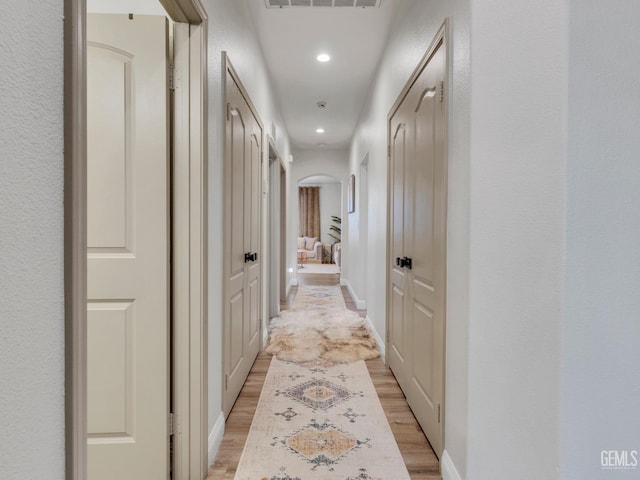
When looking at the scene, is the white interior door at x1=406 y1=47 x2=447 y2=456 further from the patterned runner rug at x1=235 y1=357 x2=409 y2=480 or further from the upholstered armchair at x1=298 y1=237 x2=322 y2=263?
the upholstered armchair at x1=298 y1=237 x2=322 y2=263

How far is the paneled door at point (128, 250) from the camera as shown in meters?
1.48

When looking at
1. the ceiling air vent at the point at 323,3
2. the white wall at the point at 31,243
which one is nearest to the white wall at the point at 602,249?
the white wall at the point at 31,243

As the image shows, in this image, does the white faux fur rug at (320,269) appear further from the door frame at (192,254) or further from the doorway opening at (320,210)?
the door frame at (192,254)

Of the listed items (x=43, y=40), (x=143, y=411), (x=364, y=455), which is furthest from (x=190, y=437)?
(x=43, y=40)

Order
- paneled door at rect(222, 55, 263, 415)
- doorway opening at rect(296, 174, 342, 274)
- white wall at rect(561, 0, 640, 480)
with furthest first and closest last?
doorway opening at rect(296, 174, 342, 274)
paneled door at rect(222, 55, 263, 415)
white wall at rect(561, 0, 640, 480)

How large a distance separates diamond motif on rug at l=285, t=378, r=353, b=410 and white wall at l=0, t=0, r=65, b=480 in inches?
68.9

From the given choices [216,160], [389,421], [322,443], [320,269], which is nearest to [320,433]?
[322,443]

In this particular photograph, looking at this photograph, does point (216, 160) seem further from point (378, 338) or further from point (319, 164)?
point (319, 164)

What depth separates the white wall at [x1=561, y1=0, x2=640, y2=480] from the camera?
850mm

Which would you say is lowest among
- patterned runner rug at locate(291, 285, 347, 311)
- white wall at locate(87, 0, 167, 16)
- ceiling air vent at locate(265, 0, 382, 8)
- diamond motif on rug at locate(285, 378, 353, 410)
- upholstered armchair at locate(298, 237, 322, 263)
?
diamond motif on rug at locate(285, 378, 353, 410)

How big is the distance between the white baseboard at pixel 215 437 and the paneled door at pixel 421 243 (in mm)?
1062

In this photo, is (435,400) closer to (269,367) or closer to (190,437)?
(190,437)

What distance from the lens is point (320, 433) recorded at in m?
1.97

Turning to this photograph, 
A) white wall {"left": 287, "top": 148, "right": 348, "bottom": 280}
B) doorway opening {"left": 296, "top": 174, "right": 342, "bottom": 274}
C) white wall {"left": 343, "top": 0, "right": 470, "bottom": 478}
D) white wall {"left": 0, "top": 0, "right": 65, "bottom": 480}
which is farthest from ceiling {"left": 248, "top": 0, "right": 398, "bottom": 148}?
doorway opening {"left": 296, "top": 174, "right": 342, "bottom": 274}
